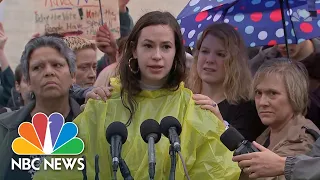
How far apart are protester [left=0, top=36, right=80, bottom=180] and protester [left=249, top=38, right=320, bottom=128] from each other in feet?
5.59

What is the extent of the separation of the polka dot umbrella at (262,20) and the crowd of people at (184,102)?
9.2 inches

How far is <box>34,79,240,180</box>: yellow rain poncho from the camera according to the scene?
3756 mm

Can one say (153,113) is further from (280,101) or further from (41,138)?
(280,101)

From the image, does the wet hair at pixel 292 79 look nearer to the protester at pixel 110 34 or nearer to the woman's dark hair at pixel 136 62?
the woman's dark hair at pixel 136 62

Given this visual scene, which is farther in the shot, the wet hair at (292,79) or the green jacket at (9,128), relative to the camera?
the wet hair at (292,79)

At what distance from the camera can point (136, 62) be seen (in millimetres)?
4195

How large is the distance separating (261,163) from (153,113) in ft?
2.40

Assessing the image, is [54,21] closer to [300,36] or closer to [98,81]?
[98,81]

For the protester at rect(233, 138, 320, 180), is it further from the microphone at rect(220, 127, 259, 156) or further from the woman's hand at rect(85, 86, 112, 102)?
the woman's hand at rect(85, 86, 112, 102)

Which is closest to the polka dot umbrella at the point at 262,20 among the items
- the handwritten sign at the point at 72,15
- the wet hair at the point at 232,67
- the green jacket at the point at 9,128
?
the wet hair at the point at 232,67

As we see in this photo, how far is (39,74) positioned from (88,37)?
1.54 metres

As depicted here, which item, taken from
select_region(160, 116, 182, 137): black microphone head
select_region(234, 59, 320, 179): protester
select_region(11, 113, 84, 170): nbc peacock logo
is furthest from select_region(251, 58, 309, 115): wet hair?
select_region(160, 116, 182, 137): black microphone head

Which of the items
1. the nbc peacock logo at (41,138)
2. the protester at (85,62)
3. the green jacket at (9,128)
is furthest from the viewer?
the protester at (85,62)

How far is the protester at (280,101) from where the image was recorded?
14.8ft
